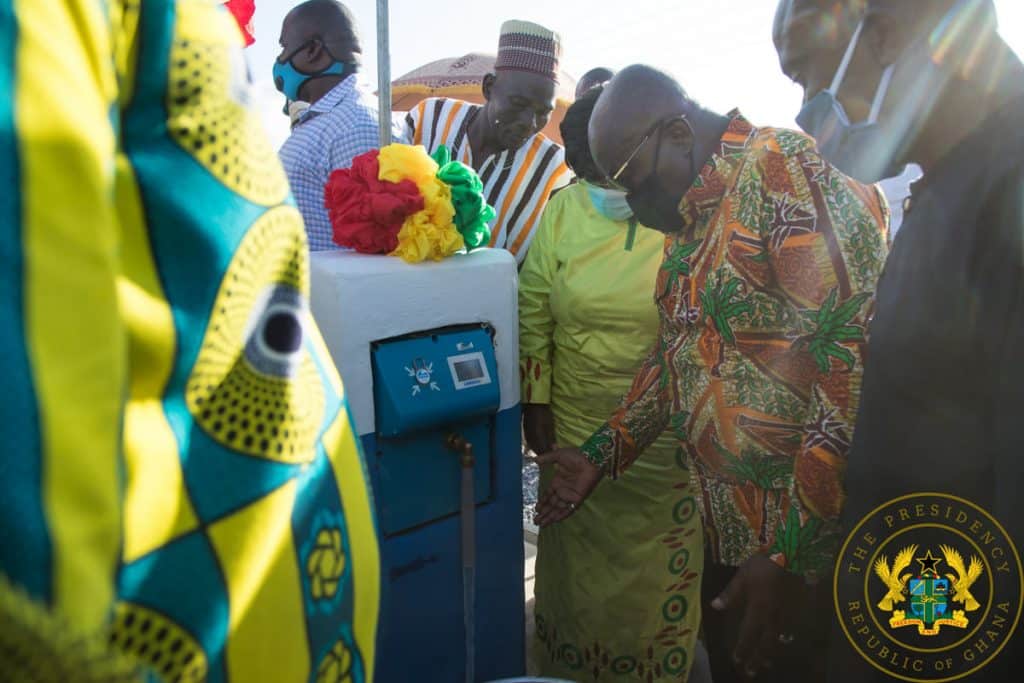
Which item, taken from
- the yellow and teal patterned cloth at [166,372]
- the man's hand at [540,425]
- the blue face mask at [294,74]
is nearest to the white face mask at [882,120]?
the yellow and teal patterned cloth at [166,372]

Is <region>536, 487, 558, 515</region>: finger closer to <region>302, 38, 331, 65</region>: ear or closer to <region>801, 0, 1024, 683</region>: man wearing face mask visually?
<region>801, 0, 1024, 683</region>: man wearing face mask

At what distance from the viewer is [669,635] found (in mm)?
2445

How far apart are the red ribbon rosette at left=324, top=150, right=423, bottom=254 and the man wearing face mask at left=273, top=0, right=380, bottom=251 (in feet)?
1.12

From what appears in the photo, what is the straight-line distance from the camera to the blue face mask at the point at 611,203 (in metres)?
2.27

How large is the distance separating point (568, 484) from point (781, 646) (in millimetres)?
659

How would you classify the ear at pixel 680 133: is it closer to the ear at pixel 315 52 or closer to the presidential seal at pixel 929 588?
the presidential seal at pixel 929 588

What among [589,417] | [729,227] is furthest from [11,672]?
[589,417]

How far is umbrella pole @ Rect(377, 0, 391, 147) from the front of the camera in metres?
2.02

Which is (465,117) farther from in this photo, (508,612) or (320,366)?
(320,366)

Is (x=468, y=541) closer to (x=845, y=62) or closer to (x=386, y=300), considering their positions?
(x=386, y=300)

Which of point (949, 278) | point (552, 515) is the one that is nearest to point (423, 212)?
point (552, 515)

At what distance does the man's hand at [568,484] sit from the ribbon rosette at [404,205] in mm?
660

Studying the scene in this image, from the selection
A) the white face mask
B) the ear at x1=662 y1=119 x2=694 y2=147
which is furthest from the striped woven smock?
the white face mask

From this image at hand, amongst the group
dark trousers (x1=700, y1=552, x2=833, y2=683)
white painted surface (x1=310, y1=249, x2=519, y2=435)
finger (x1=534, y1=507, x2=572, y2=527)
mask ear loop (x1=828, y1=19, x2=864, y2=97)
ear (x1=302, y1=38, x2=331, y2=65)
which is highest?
ear (x1=302, y1=38, x2=331, y2=65)
